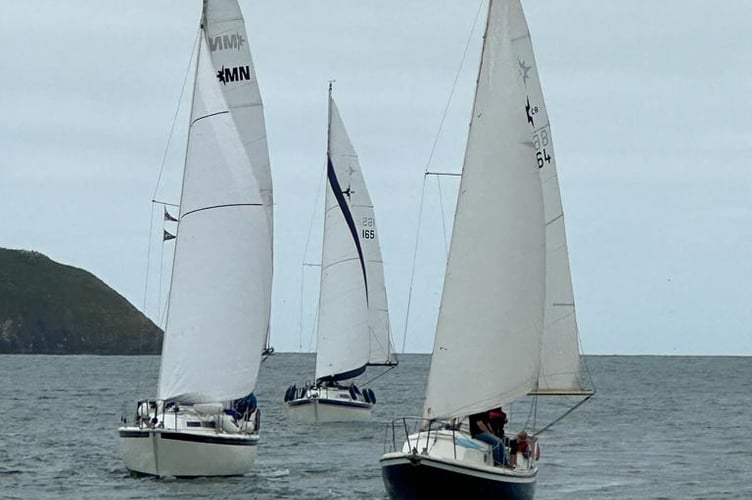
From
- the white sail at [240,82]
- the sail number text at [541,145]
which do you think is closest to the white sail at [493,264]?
the sail number text at [541,145]

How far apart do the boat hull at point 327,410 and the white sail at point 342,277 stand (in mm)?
2113

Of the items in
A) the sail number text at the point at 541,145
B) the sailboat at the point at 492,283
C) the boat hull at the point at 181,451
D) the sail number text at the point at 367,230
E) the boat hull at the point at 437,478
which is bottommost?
the boat hull at the point at 437,478

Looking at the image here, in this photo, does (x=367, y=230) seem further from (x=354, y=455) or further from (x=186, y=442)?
(x=186, y=442)

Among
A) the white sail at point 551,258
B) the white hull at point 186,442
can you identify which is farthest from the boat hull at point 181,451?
the white sail at point 551,258

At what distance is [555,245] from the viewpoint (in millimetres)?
32844

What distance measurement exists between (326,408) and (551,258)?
927 inches

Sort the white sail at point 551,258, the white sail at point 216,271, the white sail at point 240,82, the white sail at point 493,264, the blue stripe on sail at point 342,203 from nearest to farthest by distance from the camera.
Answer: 1. the white sail at point 493,264
2. the white sail at point 551,258
3. the white sail at point 216,271
4. the white sail at point 240,82
5. the blue stripe on sail at point 342,203

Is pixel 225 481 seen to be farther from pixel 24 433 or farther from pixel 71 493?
pixel 24 433

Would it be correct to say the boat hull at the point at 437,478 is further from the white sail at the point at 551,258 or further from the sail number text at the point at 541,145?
the sail number text at the point at 541,145

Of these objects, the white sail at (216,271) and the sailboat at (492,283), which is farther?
the white sail at (216,271)

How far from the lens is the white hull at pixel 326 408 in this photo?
54.8 m

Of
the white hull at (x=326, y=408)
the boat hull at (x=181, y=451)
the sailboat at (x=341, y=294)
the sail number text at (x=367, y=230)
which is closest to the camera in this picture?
the boat hull at (x=181, y=451)

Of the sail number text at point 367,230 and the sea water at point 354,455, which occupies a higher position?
the sail number text at point 367,230

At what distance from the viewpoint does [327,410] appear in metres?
55.0
